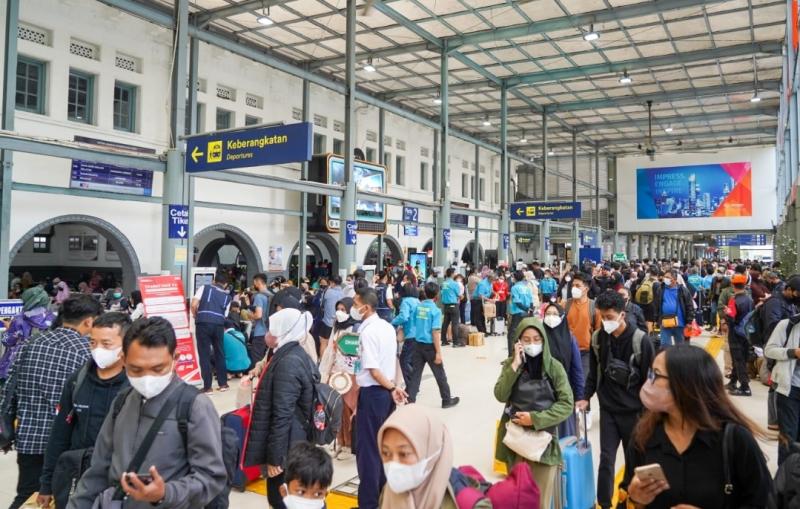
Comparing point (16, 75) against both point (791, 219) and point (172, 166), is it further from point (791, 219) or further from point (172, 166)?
point (791, 219)

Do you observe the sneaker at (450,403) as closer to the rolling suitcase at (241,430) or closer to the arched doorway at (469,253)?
the rolling suitcase at (241,430)

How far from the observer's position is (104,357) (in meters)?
2.53

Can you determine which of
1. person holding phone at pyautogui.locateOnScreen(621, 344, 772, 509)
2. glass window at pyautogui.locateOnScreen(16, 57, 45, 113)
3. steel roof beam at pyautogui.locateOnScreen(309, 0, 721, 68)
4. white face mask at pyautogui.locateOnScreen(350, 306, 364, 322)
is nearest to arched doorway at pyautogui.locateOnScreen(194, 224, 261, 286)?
glass window at pyautogui.locateOnScreen(16, 57, 45, 113)

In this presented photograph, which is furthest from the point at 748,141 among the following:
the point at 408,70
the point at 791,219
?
the point at 408,70

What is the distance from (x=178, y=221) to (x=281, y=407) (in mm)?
6107

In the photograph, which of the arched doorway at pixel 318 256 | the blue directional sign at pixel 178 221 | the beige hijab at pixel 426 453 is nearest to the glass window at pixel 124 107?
the blue directional sign at pixel 178 221

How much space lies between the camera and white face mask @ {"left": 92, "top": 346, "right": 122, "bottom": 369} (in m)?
2.52

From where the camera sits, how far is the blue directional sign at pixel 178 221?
8204mm

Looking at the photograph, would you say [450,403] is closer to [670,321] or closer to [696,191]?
[670,321]

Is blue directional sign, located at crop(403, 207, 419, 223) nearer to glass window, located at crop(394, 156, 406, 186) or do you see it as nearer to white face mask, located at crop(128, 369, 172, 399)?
glass window, located at crop(394, 156, 406, 186)

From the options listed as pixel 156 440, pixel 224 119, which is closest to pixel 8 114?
pixel 224 119

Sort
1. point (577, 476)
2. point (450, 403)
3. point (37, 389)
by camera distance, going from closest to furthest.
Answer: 1. point (37, 389)
2. point (577, 476)
3. point (450, 403)

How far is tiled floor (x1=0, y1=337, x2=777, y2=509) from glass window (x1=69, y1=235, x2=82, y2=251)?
33.9 feet

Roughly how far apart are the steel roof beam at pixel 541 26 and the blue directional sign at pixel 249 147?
7821mm
